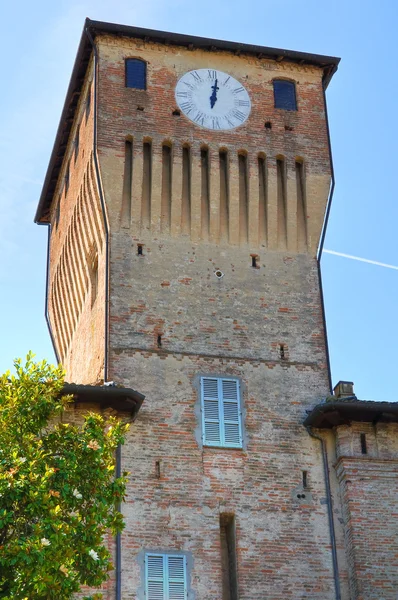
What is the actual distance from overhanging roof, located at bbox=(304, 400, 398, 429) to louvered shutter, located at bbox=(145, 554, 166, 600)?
4.44 meters

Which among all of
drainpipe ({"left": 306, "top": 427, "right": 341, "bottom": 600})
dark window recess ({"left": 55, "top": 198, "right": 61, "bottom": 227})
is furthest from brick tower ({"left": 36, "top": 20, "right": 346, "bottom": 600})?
dark window recess ({"left": 55, "top": 198, "right": 61, "bottom": 227})

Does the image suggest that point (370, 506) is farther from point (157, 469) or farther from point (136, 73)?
point (136, 73)

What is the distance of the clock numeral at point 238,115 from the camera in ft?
97.9

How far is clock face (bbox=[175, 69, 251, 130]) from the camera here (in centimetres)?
2958

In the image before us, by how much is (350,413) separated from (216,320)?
146 inches

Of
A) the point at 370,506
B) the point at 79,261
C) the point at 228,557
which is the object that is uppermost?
the point at 79,261

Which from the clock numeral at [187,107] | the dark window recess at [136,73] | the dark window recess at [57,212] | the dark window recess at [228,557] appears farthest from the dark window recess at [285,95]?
the dark window recess at [228,557]

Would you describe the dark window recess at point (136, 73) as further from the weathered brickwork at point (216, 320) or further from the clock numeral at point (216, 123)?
the clock numeral at point (216, 123)

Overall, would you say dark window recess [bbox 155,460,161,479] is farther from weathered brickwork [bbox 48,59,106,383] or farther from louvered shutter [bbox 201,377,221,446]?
weathered brickwork [bbox 48,59,106,383]

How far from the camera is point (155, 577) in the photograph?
77.6ft

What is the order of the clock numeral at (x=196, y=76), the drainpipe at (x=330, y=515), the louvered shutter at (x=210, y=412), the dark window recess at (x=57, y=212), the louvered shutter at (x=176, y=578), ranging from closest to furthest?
1. the louvered shutter at (x=176, y=578)
2. the drainpipe at (x=330, y=515)
3. the louvered shutter at (x=210, y=412)
4. the clock numeral at (x=196, y=76)
5. the dark window recess at (x=57, y=212)

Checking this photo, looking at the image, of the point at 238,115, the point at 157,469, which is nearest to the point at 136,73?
the point at 238,115

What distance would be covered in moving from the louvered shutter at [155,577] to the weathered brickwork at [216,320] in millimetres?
171

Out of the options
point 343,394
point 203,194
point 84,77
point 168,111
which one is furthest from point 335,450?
point 84,77
